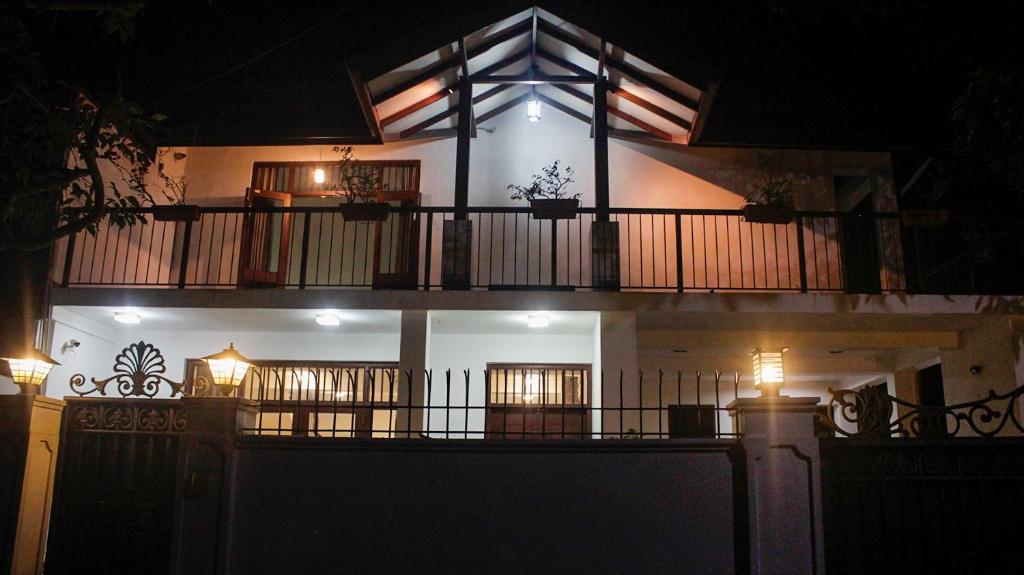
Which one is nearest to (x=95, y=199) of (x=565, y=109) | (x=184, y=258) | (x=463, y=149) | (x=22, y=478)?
(x=22, y=478)

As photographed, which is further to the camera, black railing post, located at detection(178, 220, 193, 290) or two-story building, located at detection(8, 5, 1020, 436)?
black railing post, located at detection(178, 220, 193, 290)

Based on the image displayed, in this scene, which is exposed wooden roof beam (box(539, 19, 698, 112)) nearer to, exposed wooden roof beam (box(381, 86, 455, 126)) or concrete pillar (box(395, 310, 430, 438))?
exposed wooden roof beam (box(381, 86, 455, 126))

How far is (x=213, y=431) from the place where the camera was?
5.80 m

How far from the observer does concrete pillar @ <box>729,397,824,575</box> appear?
540 centimetres

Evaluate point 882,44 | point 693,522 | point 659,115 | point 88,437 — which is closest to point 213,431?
point 88,437

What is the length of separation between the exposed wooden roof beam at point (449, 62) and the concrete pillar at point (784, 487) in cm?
677

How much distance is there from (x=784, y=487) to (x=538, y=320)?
485 cm

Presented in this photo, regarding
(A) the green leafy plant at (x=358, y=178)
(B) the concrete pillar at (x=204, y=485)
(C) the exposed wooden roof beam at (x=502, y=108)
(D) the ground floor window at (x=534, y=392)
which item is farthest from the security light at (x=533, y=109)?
(B) the concrete pillar at (x=204, y=485)

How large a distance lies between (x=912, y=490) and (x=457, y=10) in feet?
24.3

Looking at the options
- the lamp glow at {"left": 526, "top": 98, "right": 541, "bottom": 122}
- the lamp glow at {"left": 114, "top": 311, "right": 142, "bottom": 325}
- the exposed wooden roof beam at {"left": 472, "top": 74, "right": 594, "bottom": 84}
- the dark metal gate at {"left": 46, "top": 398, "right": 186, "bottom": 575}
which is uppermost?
the exposed wooden roof beam at {"left": 472, "top": 74, "right": 594, "bottom": 84}

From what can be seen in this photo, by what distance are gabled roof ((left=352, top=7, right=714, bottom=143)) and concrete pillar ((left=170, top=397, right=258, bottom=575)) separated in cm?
534

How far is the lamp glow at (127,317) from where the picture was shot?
9945mm

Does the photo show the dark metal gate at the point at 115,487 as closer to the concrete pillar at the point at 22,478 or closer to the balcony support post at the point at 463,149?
the concrete pillar at the point at 22,478

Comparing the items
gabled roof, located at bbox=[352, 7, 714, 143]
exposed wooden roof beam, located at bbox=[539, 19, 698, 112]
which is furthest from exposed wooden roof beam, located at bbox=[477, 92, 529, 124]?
exposed wooden roof beam, located at bbox=[539, 19, 698, 112]
